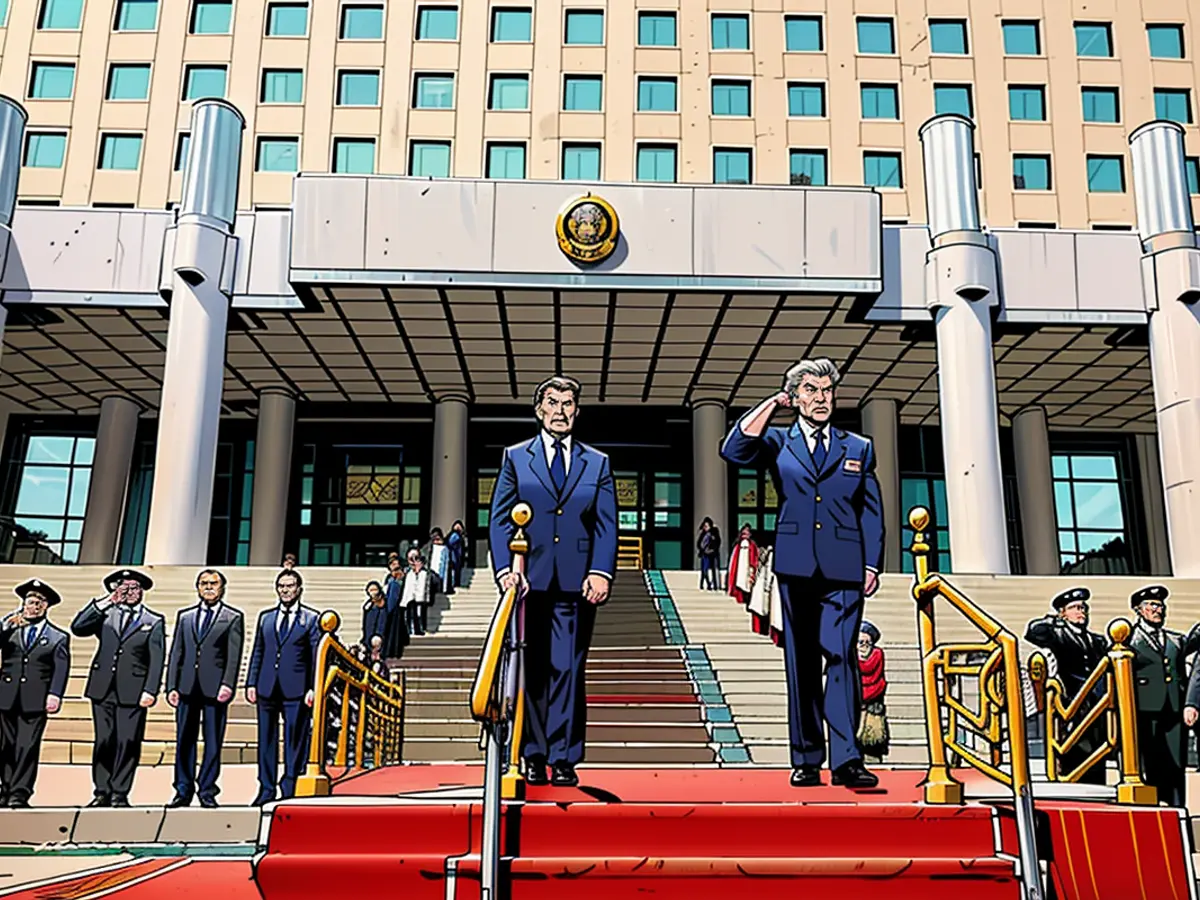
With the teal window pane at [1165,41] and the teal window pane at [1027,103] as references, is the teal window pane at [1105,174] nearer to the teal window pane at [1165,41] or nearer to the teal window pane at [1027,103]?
the teal window pane at [1027,103]

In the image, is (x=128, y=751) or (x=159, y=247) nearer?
(x=128, y=751)

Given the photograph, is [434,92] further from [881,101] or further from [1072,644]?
[1072,644]

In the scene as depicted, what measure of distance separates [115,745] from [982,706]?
7.05 metres

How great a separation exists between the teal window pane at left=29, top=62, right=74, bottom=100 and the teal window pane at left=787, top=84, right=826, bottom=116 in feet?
66.0

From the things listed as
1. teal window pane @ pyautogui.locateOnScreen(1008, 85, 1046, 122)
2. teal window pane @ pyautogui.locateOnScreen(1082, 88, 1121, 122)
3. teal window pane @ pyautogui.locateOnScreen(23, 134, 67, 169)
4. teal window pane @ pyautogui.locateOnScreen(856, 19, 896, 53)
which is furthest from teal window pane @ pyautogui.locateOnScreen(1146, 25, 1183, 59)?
teal window pane @ pyautogui.locateOnScreen(23, 134, 67, 169)

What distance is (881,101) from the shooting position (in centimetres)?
3128

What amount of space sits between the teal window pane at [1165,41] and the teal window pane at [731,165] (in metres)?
12.2

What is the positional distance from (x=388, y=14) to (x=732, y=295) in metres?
15.8

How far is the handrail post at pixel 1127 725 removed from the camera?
4824 mm

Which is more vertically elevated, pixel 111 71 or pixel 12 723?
pixel 111 71

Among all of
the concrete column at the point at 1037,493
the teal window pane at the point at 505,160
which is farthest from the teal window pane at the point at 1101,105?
the teal window pane at the point at 505,160

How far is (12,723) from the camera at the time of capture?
30.1 ft

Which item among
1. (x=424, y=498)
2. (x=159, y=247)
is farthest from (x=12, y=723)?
(x=424, y=498)

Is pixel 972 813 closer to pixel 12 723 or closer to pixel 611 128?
pixel 12 723
